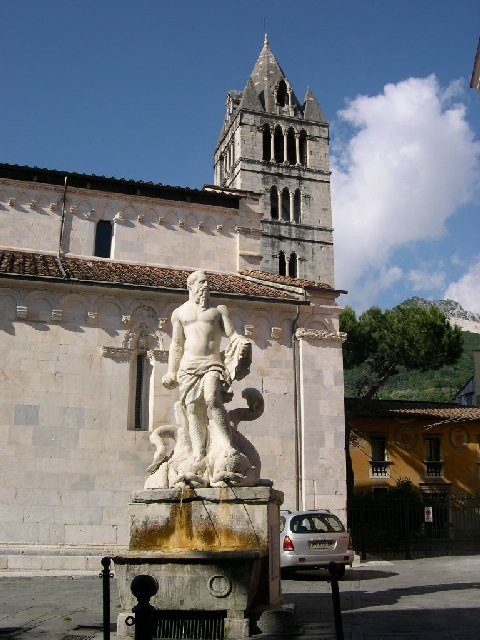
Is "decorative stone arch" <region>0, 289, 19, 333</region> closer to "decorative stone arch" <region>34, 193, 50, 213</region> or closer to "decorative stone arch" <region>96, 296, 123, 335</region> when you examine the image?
"decorative stone arch" <region>96, 296, 123, 335</region>

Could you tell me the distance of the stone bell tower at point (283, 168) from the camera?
6862cm

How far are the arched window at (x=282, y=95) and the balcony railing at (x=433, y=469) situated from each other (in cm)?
5290

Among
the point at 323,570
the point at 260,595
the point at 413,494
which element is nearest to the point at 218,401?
the point at 260,595

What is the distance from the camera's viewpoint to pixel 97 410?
16609 mm

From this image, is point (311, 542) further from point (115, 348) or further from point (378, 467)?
point (378, 467)

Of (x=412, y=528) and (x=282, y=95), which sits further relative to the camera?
(x=282, y=95)

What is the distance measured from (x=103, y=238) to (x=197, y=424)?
13898 mm

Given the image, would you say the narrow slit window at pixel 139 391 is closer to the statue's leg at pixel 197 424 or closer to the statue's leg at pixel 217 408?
the statue's leg at pixel 197 424

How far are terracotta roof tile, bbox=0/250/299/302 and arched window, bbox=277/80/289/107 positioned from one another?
6135 centimetres

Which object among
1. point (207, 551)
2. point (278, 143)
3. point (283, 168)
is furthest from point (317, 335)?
point (278, 143)

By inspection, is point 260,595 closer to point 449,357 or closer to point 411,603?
point 411,603

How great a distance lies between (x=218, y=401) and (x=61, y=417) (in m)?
8.63

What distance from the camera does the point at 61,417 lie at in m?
16.3

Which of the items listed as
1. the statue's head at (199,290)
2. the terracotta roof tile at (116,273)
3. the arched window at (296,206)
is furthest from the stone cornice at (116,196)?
the arched window at (296,206)
